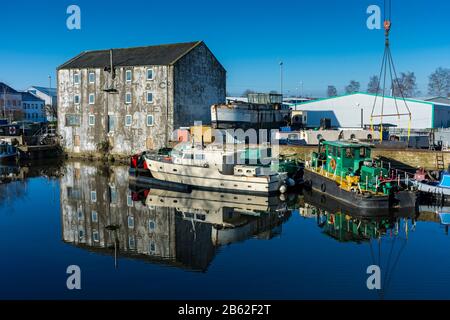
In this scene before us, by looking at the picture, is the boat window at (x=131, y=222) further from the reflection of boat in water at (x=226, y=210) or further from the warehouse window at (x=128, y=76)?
the warehouse window at (x=128, y=76)

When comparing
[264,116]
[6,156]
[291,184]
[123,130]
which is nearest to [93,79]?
[123,130]

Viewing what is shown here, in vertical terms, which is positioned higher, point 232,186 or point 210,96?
point 210,96

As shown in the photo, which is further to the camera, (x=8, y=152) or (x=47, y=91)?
(x=47, y=91)

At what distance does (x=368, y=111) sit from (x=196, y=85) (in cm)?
1965

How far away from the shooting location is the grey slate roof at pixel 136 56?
4359 centimetres

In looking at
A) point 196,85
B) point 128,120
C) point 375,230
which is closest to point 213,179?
point 375,230

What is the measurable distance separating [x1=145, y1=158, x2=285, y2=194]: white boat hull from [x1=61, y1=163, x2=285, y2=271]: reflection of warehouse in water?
3.01m

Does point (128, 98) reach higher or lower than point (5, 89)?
lower

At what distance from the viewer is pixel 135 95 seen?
44.0m

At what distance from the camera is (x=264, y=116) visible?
44656 mm

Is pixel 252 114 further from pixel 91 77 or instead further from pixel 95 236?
pixel 95 236

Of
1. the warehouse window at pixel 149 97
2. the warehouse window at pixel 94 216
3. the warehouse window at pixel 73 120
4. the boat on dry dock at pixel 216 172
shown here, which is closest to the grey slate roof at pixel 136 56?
the warehouse window at pixel 149 97

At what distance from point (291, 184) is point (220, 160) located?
482 cm

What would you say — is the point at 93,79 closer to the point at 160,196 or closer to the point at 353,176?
the point at 160,196
